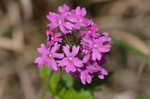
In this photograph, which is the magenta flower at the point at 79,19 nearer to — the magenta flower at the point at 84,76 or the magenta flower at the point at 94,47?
the magenta flower at the point at 94,47

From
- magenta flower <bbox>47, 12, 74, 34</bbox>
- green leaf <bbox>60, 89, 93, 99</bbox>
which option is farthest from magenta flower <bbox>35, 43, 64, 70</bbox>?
green leaf <bbox>60, 89, 93, 99</bbox>

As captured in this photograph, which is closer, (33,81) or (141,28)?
(33,81)

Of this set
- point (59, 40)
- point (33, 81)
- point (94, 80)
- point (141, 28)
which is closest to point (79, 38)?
point (59, 40)

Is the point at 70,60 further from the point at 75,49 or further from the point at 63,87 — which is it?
the point at 63,87

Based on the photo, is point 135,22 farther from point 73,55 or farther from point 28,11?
point 73,55

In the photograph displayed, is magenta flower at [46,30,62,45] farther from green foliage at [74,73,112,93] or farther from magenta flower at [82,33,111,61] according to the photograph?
green foliage at [74,73,112,93]

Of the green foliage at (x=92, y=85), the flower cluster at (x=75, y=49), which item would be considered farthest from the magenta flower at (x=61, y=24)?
the green foliage at (x=92, y=85)
